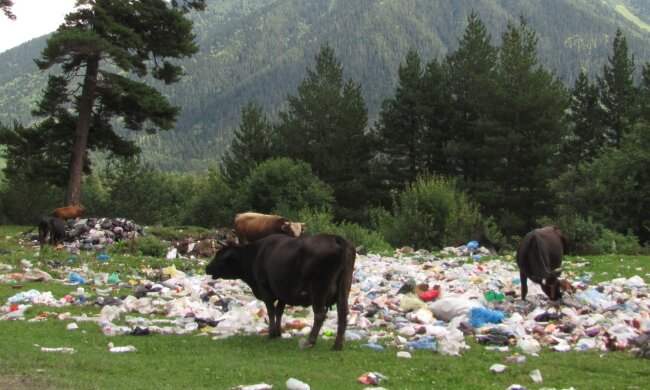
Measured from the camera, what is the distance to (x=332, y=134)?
57.2 m

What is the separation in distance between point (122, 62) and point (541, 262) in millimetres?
22273

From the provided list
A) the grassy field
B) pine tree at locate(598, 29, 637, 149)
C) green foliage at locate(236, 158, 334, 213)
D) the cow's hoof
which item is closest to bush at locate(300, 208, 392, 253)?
the cow's hoof

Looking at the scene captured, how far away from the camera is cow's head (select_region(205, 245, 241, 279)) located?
9531 millimetres

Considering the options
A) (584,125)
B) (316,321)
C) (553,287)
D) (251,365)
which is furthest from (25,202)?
(584,125)

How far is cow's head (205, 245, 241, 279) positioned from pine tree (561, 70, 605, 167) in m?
49.9

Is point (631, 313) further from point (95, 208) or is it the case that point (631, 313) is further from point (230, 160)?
point (230, 160)

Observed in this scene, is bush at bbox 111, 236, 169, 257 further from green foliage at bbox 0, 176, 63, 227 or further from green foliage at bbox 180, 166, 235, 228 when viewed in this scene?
green foliage at bbox 180, 166, 235, 228

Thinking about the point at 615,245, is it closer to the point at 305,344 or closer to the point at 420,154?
the point at 305,344

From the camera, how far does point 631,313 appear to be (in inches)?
407

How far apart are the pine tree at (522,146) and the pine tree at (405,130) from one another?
23.9ft

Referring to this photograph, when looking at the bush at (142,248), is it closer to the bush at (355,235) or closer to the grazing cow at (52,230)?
the grazing cow at (52,230)

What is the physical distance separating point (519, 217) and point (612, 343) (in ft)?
128

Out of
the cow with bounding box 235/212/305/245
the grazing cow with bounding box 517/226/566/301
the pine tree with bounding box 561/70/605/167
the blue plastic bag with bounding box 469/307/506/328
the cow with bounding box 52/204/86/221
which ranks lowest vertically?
the cow with bounding box 52/204/86/221

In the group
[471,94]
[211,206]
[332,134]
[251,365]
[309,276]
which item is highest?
[471,94]
